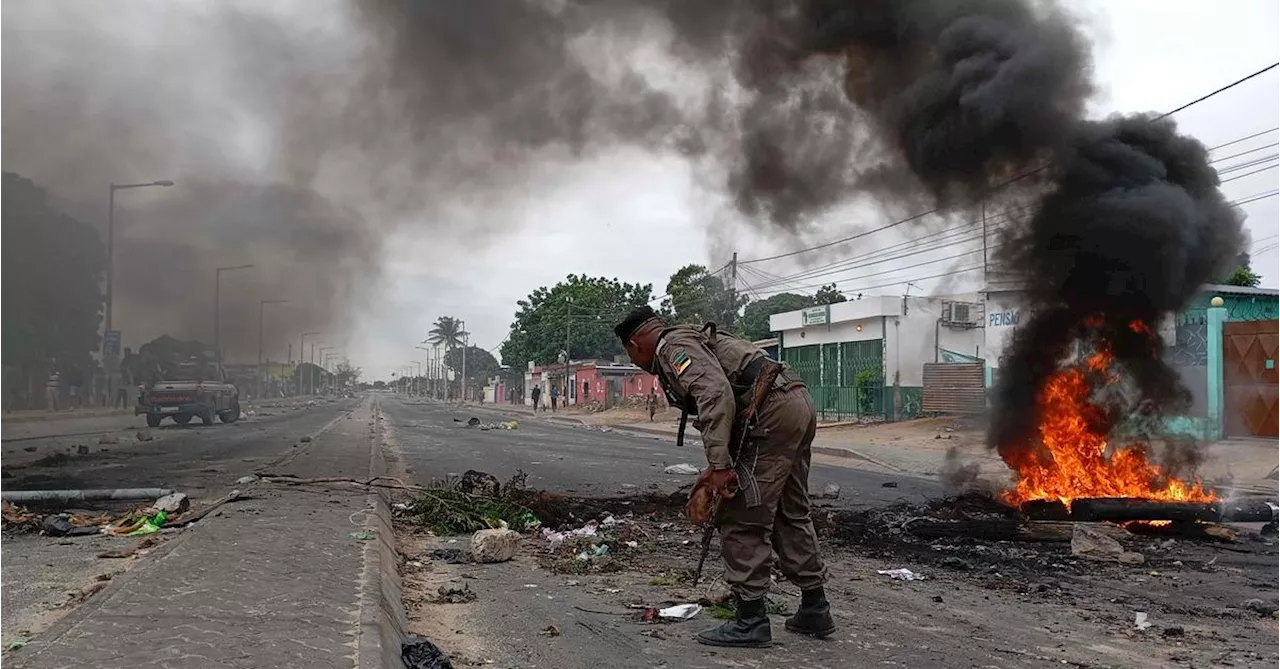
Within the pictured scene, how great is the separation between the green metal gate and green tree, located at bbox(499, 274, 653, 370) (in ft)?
75.0

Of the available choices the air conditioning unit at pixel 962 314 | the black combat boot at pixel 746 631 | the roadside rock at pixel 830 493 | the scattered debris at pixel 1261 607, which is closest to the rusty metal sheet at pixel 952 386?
the air conditioning unit at pixel 962 314

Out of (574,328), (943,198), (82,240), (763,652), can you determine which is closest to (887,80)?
(943,198)

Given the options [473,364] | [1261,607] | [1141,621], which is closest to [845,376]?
[1261,607]

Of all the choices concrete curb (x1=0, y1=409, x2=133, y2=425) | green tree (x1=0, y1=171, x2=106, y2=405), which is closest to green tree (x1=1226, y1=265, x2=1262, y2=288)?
green tree (x1=0, y1=171, x2=106, y2=405)

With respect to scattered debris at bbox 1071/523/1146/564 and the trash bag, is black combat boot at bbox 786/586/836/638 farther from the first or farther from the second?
scattered debris at bbox 1071/523/1146/564

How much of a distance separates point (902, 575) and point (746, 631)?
1.97 m

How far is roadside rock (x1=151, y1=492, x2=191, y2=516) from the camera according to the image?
6.86 m

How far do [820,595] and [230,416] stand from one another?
→ 25345 millimetres

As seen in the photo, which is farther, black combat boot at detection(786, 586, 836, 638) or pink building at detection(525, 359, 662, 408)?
pink building at detection(525, 359, 662, 408)

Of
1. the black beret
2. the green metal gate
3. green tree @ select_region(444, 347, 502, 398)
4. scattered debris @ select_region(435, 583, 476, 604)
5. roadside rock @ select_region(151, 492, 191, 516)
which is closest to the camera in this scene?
the black beret

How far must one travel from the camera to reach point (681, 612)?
13.8ft

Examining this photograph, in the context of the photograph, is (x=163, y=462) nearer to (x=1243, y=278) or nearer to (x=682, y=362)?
(x=682, y=362)

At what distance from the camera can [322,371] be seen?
122 meters

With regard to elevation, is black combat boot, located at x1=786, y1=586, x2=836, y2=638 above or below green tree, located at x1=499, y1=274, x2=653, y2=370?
below
